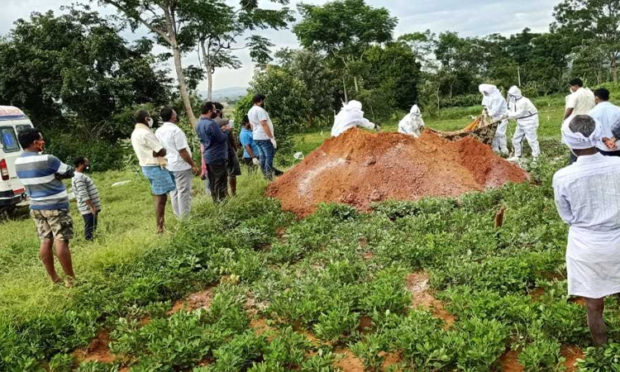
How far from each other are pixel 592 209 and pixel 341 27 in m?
32.1

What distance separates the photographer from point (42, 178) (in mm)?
4711

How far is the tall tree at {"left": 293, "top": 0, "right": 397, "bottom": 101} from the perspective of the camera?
Result: 3225 cm

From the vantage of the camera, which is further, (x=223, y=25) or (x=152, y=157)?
(x=223, y=25)

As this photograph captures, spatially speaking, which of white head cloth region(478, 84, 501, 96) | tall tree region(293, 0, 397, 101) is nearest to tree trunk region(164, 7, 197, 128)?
white head cloth region(478, 84, 501, 96)

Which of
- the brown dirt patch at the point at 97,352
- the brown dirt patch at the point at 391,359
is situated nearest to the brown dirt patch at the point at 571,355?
the brown dirt patch at the point at 391,359

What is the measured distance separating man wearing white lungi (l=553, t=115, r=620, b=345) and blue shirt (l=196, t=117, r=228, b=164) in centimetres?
493

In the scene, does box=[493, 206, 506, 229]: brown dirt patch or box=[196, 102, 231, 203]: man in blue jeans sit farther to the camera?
box=[196, 102, 231, 203]: man in blue jeans

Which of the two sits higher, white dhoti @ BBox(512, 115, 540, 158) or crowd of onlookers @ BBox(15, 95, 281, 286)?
crowd of onlookers @ BBox(15, 95, 281, 286)

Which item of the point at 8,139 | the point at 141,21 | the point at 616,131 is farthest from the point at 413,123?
the point at 141,21

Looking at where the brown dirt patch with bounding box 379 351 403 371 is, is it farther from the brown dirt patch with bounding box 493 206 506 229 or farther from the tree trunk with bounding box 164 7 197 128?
the tree trunk with bounding box 164 7 197 128

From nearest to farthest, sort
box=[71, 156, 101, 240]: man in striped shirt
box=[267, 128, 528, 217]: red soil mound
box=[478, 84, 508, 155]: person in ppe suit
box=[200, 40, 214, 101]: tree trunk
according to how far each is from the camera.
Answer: box=[71, 156, 101, 240]: man in striped shirt < box=[267, 128, 528, 217]: red soil mound < box=[478, 84, 508, 155]: person in ppe suit < box=[200, 40, 214, 101]: tree trunk

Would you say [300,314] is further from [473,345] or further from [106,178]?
[106,178]

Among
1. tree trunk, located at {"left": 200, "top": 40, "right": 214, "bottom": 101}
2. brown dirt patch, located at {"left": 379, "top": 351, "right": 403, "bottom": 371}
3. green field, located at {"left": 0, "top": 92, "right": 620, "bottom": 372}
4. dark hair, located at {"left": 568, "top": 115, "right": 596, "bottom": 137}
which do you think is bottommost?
brown dirt patch, located at {"left": 379, "top": 351, "right": 403, "bottom": 371}

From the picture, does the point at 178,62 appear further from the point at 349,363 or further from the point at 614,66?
the point at 614,66
